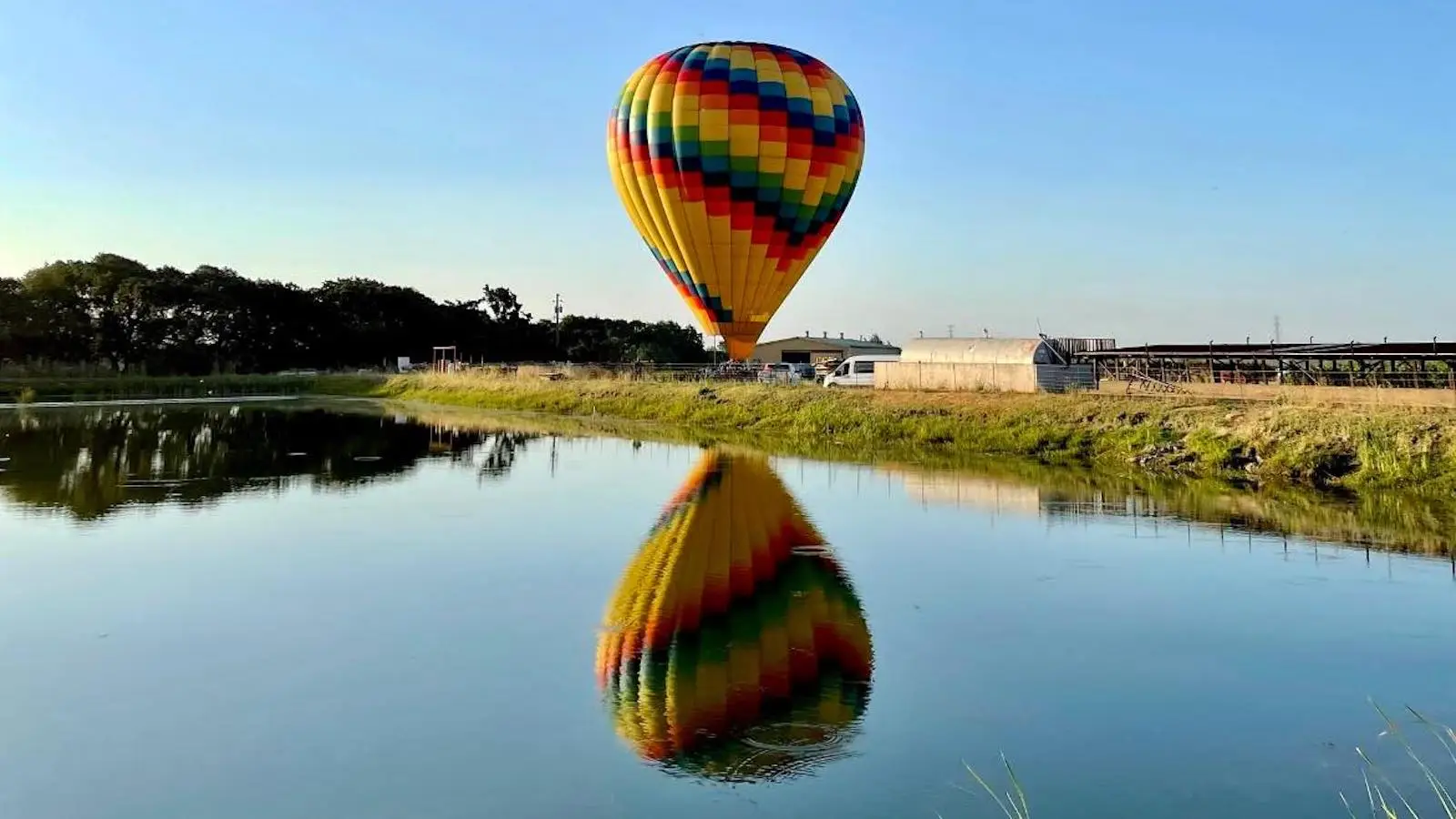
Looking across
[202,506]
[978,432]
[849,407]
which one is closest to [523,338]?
[849,407]

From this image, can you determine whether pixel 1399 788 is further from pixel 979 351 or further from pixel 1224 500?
pixel 979 351

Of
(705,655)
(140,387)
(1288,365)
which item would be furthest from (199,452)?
(140,387)

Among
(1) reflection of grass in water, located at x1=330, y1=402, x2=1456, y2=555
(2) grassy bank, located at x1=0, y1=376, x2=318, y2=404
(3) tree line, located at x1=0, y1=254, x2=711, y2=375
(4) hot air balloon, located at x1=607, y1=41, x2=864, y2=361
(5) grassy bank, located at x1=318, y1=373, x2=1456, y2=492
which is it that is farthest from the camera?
(3) tree line, located at x1=0, y1=254, x2=711, y2=375

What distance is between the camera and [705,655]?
8938mm

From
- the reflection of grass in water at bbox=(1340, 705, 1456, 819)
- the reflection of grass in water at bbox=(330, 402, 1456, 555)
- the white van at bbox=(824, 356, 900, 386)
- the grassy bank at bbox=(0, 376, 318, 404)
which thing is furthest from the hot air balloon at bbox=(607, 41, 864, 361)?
the grassy bank at bbox=(0, 376, 318, 404)

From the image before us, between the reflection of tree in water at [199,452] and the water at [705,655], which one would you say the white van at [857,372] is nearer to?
→ the reflection of tree in water at [199,452]

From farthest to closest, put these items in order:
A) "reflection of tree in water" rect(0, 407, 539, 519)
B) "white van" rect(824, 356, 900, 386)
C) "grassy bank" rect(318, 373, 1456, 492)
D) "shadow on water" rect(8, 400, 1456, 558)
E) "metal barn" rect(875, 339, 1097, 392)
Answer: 1. "white van" rect(824, 356, 900, 386)
2. "metal barn" rect(875, 339, 1097, 392)
3. "reflection of tree in water" rect(0, 407, 539, 519)
4. "grassy bank" rect(318, 373, 1456, 492)
5. "shadow on water" rect(8, 400, 1456, 558)

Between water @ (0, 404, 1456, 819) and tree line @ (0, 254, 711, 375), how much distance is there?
47.4 meters

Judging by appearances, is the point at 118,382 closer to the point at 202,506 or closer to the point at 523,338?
the point at 523,338

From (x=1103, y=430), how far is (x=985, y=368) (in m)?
7.93

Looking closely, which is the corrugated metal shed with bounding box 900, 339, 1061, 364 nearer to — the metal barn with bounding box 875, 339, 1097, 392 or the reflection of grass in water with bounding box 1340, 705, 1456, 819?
the metal barn with bounding box 875, 339, 1097, 392


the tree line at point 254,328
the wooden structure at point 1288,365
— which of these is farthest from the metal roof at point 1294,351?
the tree line at point 254,328

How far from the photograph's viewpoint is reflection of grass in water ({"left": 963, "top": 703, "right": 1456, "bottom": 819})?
5.71 meters

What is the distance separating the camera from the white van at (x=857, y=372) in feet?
112
